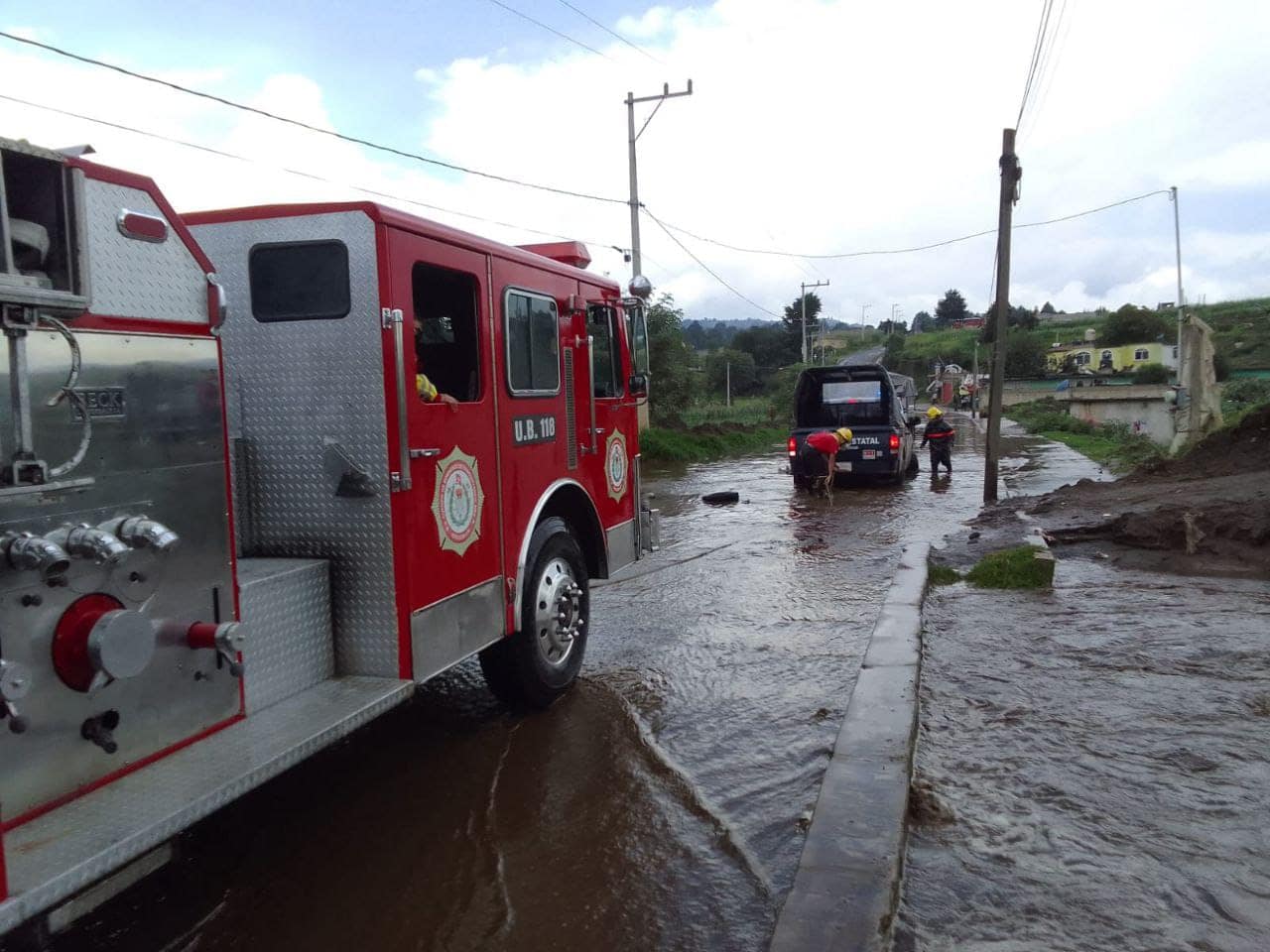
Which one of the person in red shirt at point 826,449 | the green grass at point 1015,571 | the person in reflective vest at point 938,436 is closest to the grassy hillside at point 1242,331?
the person in reflective vest at point 938,436

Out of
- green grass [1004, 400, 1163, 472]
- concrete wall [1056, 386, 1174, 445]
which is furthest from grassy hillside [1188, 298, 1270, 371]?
green grass [1004, 400, 1163, 472]

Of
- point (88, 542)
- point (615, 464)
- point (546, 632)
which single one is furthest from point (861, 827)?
point (615, 464)

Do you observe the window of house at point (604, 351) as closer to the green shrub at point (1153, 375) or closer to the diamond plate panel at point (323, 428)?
the diamond plate panel at point (323, 428)

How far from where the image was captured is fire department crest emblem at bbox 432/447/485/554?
4.32 meters

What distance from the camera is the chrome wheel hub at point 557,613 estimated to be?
5.30m

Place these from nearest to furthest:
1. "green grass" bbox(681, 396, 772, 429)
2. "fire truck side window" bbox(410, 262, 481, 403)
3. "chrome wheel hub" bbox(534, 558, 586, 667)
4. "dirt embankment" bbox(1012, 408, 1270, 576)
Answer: "fire truck side window" bbox(410, 262, 481, 403) < "chrome wheel hub" bbox(534, 558, 586, 667) < "dirt embankment" bbox(1012, 408, 1270, 576) < "green grass" bbox(681, 396, 772, 429)

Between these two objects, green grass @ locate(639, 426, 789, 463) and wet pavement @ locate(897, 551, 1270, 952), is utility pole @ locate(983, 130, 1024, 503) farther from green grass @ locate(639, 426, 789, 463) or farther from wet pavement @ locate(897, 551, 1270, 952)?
green grass @ locate(639, 426, 789, 463)

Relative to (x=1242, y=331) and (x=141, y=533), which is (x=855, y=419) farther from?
(x=1242, y=331)

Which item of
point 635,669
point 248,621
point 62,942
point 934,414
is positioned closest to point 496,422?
point 248,621

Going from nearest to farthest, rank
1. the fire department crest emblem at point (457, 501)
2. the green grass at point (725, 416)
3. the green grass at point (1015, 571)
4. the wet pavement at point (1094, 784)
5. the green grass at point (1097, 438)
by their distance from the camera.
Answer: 1. the wet pavement at point (1094, 784)
2. the fire department crest emblem at point (457, 501)
3. the green grass at point (1015, 571)
4. the green grass at point (1097, 438)
5. the green grass at point (725, 416)

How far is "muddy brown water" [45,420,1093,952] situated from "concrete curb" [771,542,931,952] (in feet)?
0.49

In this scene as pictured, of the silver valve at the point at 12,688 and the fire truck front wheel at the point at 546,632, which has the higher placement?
the silver valve at the point at 12,688

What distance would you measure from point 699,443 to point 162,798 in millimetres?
26455

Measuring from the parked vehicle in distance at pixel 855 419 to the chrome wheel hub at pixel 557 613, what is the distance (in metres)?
11.2
